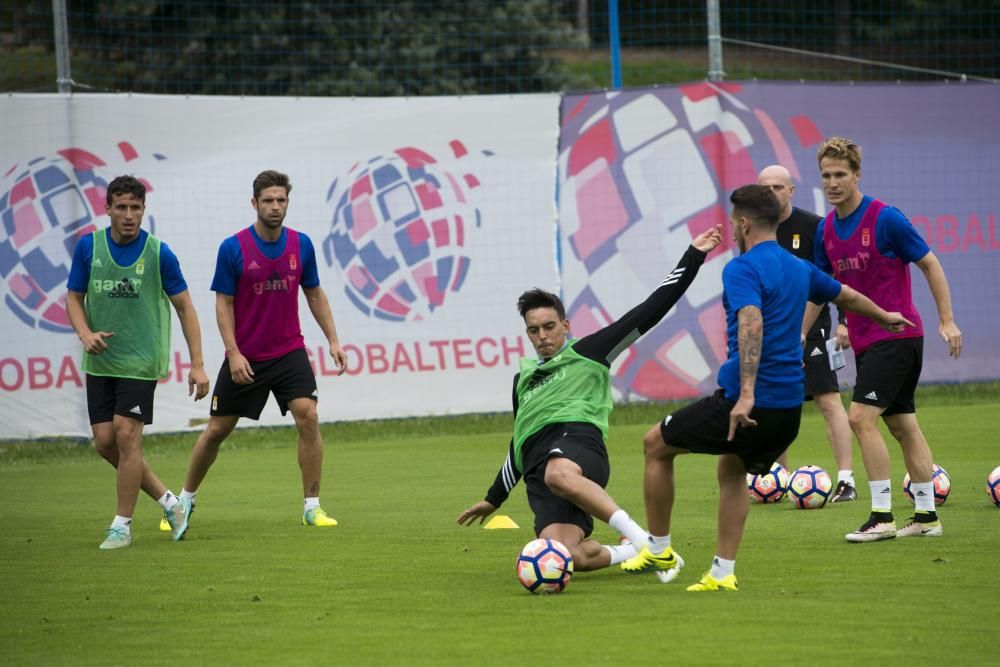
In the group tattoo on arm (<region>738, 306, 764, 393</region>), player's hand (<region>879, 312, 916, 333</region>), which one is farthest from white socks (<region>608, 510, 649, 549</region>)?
player's hand (<region>879, 312, 916, 333</region>)

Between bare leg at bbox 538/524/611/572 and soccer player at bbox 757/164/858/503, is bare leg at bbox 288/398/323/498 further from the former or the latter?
soccer player at bbox 757/164/858/503

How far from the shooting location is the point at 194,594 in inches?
282

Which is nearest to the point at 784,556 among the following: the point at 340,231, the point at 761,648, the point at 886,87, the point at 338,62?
the point at 761,648

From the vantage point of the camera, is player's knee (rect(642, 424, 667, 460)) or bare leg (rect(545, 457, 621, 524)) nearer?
player's knee (rect(642, 424, 667, 460))

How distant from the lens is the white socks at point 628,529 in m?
6.95

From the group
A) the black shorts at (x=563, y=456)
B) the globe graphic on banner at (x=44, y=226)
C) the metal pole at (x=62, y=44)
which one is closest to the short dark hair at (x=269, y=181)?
the black shorts at (x=563, y=456)

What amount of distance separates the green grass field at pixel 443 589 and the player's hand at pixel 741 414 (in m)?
0.77

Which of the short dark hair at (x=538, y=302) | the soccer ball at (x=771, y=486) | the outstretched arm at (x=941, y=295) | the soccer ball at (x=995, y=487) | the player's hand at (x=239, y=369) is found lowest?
the soccer ball at (x=771, y=486)

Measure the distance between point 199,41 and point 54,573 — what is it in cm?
1676

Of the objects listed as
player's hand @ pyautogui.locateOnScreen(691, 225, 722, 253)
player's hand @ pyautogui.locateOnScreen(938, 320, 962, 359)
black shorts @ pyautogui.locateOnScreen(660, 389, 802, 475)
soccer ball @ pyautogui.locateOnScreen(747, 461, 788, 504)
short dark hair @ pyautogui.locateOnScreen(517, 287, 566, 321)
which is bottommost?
soccer ball @ pyautogui.locateOnScreen(747, 461, 788, 504)

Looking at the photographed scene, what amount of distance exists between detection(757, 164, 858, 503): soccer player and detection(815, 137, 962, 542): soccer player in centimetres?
152

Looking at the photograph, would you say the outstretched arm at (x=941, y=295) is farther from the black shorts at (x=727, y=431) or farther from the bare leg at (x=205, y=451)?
the bare leg at (x=205, y=451)

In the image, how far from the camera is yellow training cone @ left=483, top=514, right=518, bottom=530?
9.46m

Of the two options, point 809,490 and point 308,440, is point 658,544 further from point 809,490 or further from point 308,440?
point 308,440
